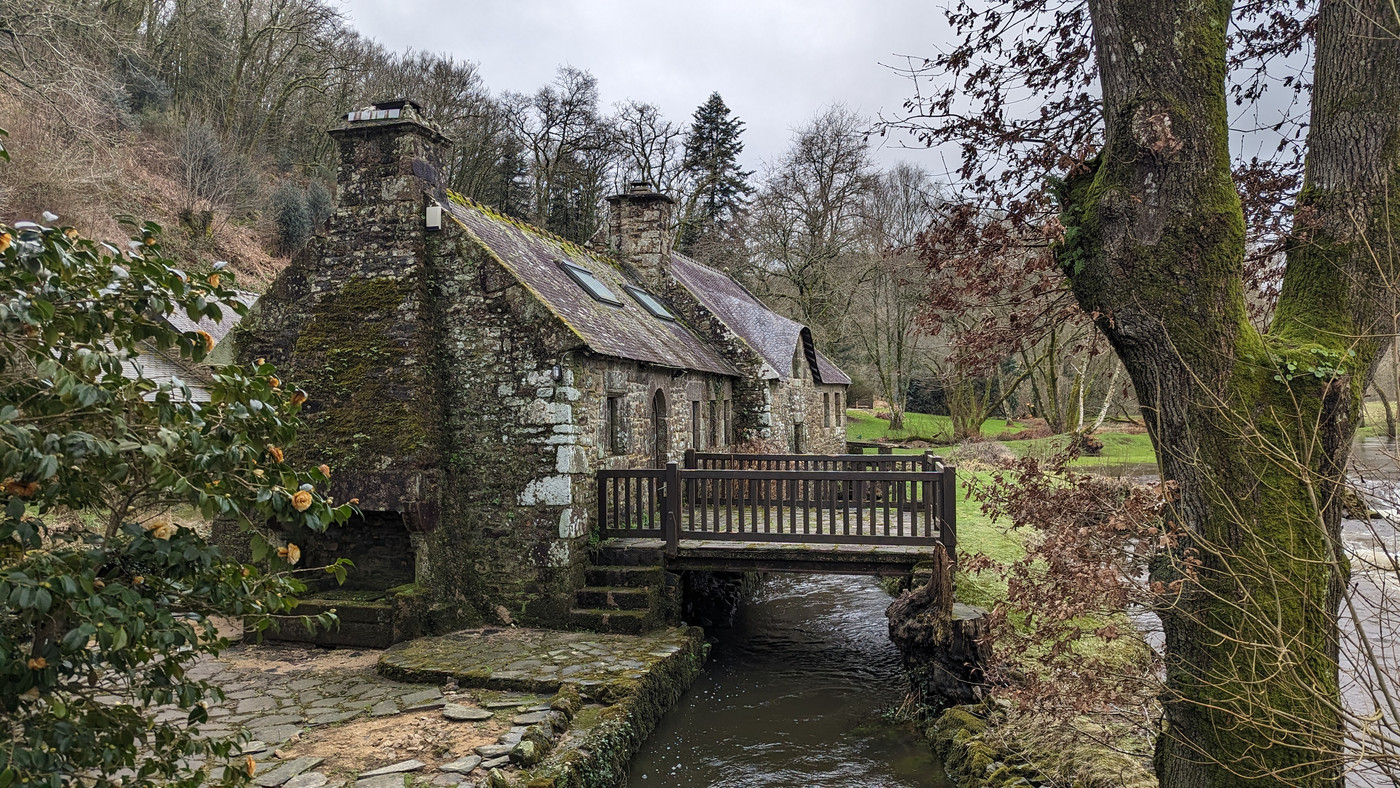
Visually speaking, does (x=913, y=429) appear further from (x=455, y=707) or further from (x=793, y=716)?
(x=455, y=707)

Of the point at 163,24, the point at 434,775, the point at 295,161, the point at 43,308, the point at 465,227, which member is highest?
the point at 163,24

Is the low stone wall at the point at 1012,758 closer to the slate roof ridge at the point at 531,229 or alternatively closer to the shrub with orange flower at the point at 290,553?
the shrub with orange flower at the point at 290,553

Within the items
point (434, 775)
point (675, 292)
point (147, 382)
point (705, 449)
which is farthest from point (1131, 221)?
point (675, 292)

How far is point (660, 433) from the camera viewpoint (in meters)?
14.2

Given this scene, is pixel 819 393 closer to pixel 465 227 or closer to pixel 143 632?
pixel 465 227

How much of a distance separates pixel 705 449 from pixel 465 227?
311 inches

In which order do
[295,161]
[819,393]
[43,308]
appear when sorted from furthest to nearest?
[295,161], [819,393], [43,308]

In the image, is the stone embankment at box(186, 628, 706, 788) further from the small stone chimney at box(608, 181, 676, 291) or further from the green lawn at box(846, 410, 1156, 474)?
the green lawn at box(846, 410, 1156, 474)

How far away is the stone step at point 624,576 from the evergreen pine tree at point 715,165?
30904 mm

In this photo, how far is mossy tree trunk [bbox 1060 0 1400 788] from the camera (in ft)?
14.7

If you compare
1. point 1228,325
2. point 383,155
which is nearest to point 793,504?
point 1228,325

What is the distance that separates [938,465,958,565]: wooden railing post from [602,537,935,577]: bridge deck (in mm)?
363

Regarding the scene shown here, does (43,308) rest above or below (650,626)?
above

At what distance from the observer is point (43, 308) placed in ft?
8.88
